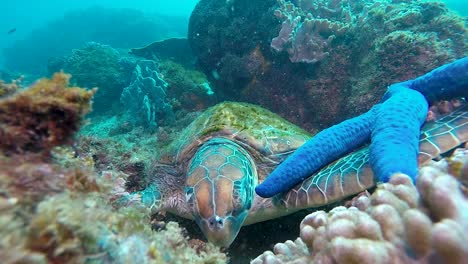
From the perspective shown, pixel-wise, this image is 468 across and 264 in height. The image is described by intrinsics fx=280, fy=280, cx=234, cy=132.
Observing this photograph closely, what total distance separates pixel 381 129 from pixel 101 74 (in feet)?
37.0

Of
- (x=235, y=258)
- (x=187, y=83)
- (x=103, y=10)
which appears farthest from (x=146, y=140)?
(x=103, y=10)

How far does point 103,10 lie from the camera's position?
3161 cm

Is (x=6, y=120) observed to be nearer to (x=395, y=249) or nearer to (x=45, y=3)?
(x=395, y=249)

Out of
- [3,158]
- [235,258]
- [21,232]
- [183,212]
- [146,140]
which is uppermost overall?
[3,158]

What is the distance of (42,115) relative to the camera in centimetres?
130

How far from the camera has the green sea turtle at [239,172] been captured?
2795 mm

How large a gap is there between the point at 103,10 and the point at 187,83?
95.6 feet

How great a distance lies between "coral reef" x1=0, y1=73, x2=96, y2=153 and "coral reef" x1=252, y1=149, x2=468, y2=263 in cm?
145

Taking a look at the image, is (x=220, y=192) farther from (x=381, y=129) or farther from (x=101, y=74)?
(x=101, y=74)

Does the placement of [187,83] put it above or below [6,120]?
below

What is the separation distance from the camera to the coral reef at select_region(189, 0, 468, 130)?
16.6 feet

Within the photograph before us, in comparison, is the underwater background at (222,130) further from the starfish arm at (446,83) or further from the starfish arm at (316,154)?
the starfish arm at (316,154)

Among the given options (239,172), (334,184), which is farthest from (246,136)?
(334,184)

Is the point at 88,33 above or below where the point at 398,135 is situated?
below
